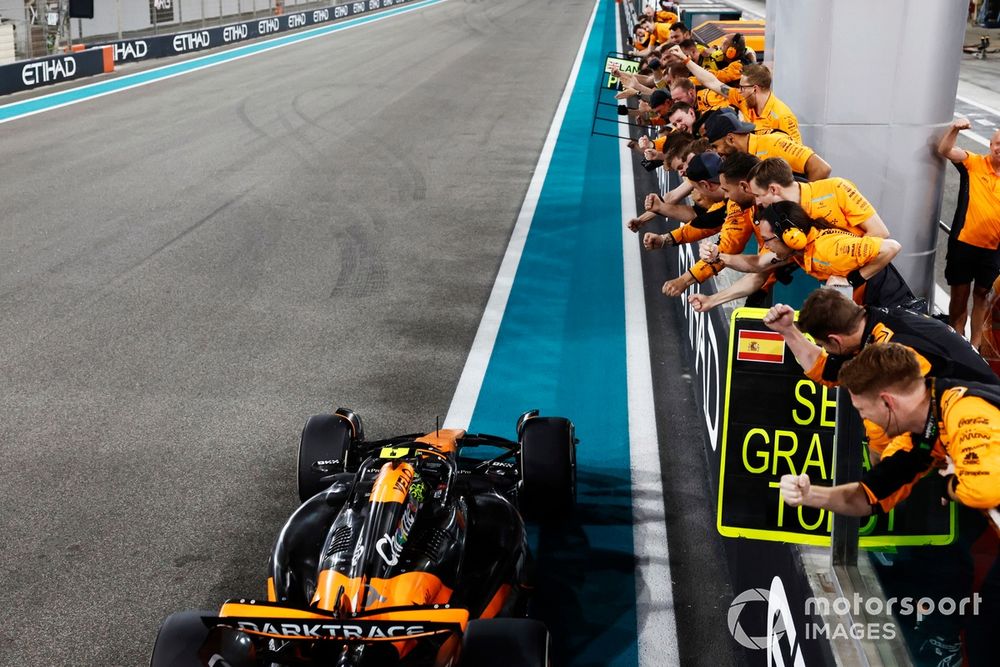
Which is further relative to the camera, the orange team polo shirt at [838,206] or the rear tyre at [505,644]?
the orange team polo shirt at [838,206]

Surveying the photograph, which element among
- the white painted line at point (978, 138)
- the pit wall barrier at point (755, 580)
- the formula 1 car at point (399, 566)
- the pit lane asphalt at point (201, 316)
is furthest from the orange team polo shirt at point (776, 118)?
the white painted line at point (978, 138)

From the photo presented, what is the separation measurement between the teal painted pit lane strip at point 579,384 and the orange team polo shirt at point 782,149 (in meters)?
2.08

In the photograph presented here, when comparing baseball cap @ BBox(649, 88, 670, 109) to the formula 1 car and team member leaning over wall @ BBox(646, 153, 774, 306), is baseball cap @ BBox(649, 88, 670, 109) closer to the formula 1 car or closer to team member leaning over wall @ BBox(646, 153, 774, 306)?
team member leaning over wall @ BBox(646, 153, 774, 306)

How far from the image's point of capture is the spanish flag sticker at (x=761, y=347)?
520 cm

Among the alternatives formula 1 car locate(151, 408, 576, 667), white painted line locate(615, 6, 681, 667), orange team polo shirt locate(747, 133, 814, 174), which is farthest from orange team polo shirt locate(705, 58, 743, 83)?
formula 1 car locate(151, 408, 576, 667)

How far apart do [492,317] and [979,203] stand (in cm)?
443

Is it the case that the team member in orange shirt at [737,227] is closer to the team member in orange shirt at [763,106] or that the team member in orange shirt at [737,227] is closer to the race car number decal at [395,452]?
the team member in orange shirt at [763,106]

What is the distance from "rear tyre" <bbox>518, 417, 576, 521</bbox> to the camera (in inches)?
250

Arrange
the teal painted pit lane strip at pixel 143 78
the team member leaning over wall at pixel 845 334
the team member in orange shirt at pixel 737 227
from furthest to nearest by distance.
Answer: the teal painted pit lane strip at pixel 143 78
the team member in orange shirt at pixel 737 227
the team member leaning over wall at pixel 845 334

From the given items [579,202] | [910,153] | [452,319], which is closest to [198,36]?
[579,202]

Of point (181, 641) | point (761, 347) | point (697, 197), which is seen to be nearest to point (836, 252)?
point (761, 347)

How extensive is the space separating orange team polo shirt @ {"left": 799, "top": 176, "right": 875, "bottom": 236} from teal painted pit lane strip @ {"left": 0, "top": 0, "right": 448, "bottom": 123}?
18.6m

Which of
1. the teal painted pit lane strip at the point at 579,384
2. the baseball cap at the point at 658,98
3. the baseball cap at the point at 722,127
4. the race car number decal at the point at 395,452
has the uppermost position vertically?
the baseball cap at the point at 722,127

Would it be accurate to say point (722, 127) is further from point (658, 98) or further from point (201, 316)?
point (201, 316)
